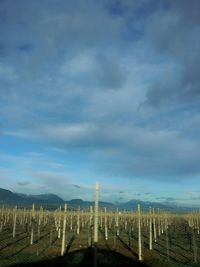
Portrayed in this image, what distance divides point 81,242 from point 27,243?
6011mm

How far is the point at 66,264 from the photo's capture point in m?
28.1

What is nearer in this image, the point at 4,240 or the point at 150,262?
the point at 150,262

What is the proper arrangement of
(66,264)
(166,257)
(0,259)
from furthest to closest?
(166,257) < (0,259) < (66,264)

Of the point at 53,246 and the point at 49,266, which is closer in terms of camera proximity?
the point at 49,266

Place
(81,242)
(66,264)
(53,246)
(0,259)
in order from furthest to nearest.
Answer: (81,242) < (53,246) < (0,259) < (66,264)

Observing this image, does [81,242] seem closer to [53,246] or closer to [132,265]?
[53,246]

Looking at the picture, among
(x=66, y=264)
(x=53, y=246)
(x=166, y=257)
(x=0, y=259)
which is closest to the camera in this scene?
(x=66, y=264)

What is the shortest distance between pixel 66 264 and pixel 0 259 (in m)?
6.25

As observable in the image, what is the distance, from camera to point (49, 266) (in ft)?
93.3

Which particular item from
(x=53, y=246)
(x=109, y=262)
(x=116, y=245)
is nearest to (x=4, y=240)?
(x=53, y=246)

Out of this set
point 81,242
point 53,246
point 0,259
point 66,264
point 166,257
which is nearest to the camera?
point 66,264

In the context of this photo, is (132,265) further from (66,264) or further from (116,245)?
(116,245)

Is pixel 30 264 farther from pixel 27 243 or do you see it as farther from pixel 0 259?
pixel 27 243

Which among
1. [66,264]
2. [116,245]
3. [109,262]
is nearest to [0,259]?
[66,264]
